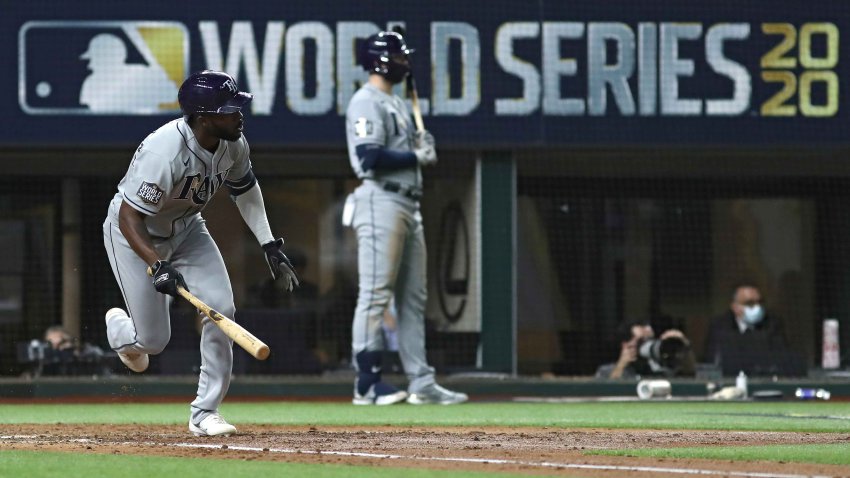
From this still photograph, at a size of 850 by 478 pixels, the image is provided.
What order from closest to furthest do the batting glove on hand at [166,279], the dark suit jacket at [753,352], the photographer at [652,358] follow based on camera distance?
the batting glove on hand at [166,279] < the dark suit jacket at [753,352] < the photographer at [652,358]

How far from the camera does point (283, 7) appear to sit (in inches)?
516

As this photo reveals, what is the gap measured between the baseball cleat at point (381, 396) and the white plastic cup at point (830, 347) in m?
4.95

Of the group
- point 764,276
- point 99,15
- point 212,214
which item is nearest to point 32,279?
point 212,214

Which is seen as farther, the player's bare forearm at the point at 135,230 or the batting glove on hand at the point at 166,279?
the player's bare forearm at the point at 135,230

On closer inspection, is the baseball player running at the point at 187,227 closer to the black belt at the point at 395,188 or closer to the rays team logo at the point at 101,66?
the black belt at the point at 395,188

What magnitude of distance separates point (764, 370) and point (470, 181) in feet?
9.70

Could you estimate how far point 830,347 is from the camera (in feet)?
47.1

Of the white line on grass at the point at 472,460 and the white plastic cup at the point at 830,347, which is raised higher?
the white plastic cup at the point at 830,347

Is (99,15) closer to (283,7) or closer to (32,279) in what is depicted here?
(283,7)

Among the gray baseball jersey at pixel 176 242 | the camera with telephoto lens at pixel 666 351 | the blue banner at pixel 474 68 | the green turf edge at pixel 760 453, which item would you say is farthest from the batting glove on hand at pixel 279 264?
the camera with telephoto lens at pixel 666 351

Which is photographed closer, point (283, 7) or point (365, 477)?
point (365, 477)

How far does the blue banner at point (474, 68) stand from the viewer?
13.0 metres

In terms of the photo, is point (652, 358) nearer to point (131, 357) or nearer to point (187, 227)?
point (131, 357)

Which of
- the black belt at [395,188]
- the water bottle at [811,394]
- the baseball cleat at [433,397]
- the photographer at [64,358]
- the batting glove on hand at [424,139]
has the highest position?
the batting glove on hand at [424,139]
